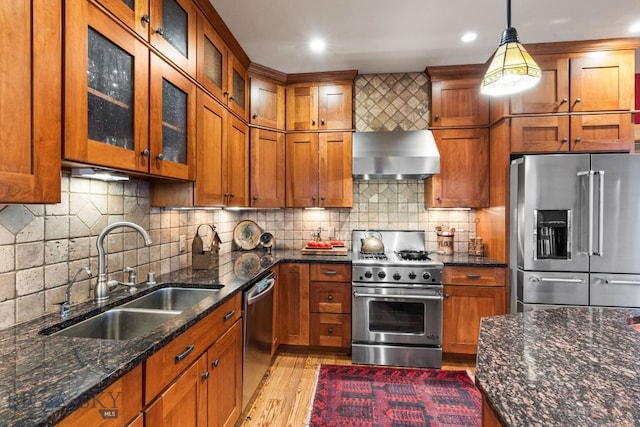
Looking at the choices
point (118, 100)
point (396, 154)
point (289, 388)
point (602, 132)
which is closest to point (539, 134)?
point (602, 132)

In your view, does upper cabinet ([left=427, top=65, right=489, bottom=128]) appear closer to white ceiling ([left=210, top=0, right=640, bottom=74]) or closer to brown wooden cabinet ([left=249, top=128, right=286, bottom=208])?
Result: white ceiling ([left=210, top=0, right=640, bottom=74])

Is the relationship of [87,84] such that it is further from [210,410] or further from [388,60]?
[388,60]

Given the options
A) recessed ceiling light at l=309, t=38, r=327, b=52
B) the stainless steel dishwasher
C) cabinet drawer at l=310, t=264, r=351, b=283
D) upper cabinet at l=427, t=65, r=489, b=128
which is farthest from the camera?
upper cabinet at l=427, t=65, r=489, b=128

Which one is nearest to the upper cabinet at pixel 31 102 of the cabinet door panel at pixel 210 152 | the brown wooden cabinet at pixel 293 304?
the cabinet door panel at pixel 210 152

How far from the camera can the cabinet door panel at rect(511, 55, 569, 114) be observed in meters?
2.63

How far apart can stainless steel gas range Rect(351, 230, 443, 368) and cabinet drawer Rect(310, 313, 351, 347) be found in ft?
0.31

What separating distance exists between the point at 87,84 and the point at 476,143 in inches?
119

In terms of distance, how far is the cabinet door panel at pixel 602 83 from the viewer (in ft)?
8.43

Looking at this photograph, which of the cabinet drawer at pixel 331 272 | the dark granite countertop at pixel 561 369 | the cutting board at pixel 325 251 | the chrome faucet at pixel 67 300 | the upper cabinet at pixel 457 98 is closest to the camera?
the dark granite countertop at pixel 561 369

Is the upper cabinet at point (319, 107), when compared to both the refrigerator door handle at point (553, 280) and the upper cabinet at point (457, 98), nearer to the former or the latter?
the upper cabinet at point (457, 98)

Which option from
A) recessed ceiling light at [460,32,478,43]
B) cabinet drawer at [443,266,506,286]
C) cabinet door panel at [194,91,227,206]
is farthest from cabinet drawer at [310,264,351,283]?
recessed ceiling light at [460,32,478,43]

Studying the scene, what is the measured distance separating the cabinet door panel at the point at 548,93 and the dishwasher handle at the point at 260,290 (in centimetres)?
249

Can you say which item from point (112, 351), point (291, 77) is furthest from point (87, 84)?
point (291, 77)

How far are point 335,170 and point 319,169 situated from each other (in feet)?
0.54
